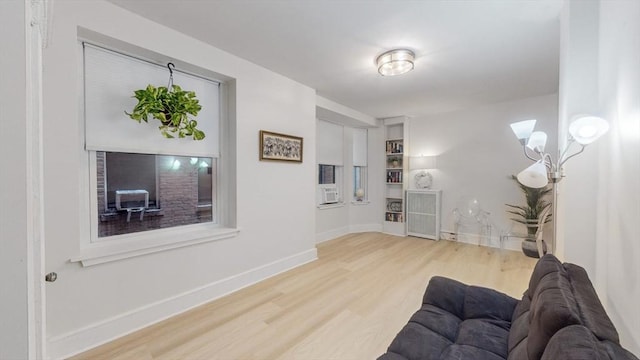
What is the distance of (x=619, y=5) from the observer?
124cm

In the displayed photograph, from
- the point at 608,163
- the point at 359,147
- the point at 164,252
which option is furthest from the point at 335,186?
the point at 608,163

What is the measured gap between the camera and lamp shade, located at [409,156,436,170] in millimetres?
5105

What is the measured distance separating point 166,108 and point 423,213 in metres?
4.66

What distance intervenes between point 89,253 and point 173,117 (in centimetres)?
117

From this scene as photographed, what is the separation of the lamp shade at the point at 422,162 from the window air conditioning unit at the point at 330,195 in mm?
1707

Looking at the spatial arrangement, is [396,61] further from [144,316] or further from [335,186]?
[144,316]


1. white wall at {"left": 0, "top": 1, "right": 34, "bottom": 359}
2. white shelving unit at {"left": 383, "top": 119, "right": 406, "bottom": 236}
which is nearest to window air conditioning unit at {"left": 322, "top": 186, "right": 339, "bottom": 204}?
white shelving unit at {"left": 383, "top": 119, "right": 406, "bottom": 236}

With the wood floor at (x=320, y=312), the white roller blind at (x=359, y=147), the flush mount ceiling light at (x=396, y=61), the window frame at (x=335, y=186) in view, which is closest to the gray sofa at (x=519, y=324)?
the wood floor at (x=320, y=312)

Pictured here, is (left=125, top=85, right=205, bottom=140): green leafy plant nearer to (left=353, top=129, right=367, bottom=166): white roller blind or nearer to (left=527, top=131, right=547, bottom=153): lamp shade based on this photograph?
(left=527, top=131, right=547, bottom=153): lamp shade

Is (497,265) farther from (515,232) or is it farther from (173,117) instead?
(173,117)

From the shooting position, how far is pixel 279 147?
3.17 metres

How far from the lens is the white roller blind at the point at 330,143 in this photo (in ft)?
16.1

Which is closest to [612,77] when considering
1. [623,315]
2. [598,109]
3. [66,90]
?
[598,109]

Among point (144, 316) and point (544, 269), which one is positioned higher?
point (544, 269)
